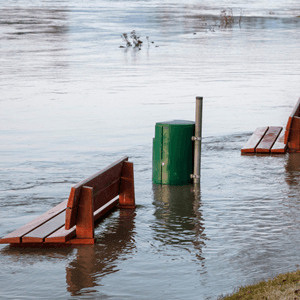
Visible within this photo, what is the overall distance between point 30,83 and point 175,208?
56.5 feet

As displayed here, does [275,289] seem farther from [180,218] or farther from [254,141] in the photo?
[254,141]

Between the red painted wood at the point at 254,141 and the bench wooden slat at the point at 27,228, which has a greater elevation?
the red painted wood at the point at 254,141

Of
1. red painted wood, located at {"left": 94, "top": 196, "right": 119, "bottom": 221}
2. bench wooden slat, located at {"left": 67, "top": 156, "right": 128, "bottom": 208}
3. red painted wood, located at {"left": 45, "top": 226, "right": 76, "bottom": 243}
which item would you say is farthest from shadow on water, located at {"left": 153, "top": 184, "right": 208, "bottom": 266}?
red painted wood, located at {"left": 45, "top": 226, "right": 76, "bottom": 243}

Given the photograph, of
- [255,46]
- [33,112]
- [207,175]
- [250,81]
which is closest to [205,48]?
[255,46]

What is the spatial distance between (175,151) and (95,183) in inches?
92.1

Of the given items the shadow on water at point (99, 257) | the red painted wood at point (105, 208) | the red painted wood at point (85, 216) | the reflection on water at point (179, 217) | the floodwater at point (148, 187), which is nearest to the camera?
the shadow on water at point (99, 257)

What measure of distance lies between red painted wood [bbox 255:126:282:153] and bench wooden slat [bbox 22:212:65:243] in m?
5.25

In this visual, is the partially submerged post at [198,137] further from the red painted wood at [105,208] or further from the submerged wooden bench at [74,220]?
the submerged wooden bench at [74,220]

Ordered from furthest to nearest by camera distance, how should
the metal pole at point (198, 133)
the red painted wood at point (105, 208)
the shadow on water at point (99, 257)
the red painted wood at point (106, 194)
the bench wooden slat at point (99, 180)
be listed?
the metal pole at point (198, 133) < the red painted wood at point (105, 208) < the red painted wood at point (106, 194) < the bench wooden slat at point (99, 180) < the shadow on water at point (99, 257)

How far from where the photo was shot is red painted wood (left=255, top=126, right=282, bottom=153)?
11.1 meters

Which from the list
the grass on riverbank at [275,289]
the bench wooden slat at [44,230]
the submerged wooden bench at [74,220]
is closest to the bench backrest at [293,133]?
the submerged wooden bench at [74,220]

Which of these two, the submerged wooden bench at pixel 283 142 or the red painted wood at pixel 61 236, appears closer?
the red painted wood at pixel 61 236

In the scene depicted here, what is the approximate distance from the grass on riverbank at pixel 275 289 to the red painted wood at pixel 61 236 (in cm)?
201

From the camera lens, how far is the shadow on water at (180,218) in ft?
20.5
